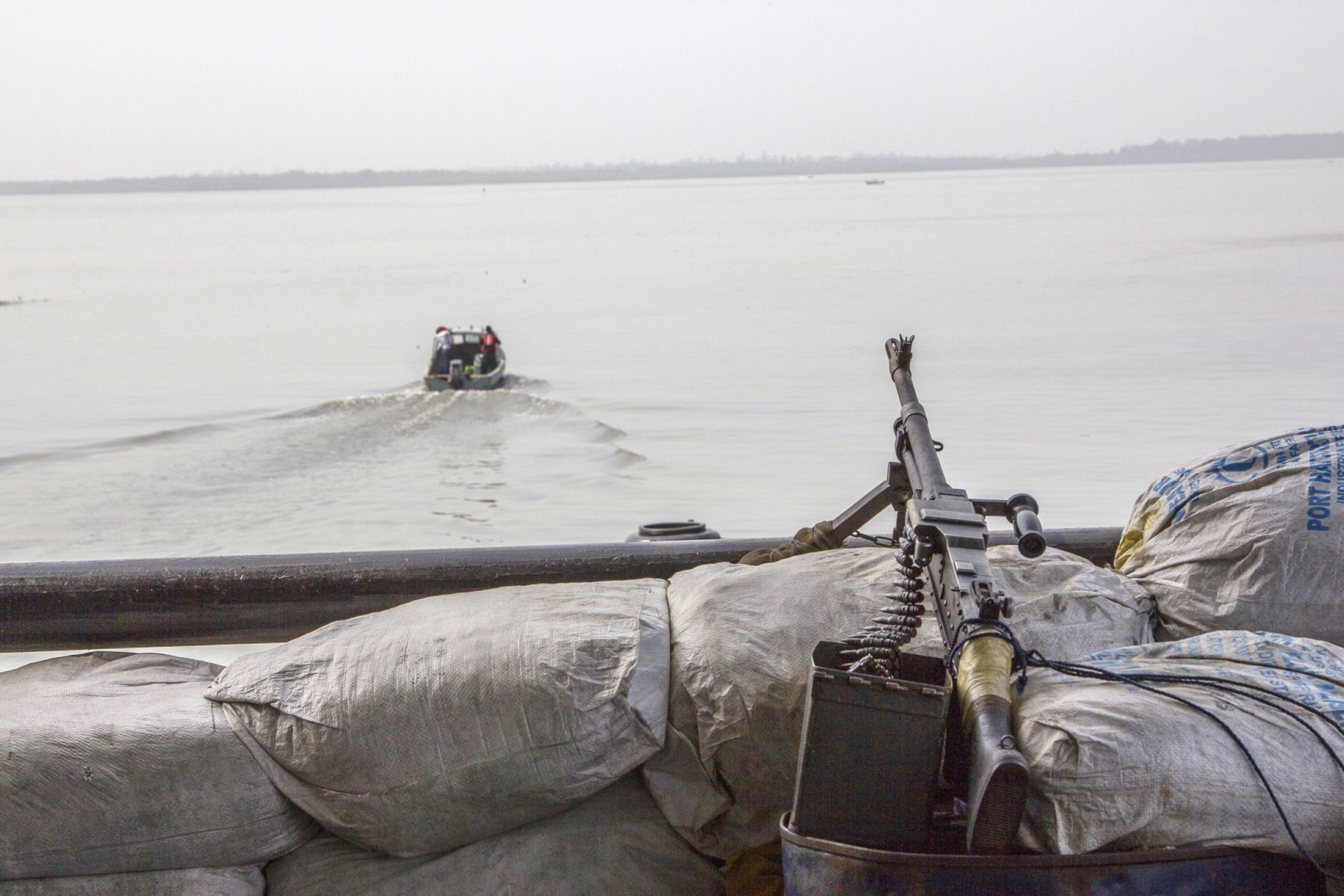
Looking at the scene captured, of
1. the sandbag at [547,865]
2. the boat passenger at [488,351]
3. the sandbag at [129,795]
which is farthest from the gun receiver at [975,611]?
the boat passenger at [488,351]

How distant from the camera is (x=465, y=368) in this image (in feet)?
53.7

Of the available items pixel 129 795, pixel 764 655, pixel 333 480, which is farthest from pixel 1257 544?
pixel 333 480

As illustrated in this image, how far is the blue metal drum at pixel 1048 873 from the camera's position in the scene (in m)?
1.69

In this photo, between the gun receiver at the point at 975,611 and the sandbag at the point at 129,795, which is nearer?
the gun receiver at the point at 975,611

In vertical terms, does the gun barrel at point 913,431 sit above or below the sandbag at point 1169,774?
above

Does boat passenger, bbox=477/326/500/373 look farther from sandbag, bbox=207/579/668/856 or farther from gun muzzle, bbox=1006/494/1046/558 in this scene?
gun muzzle, bbox=1006/494/1046/558

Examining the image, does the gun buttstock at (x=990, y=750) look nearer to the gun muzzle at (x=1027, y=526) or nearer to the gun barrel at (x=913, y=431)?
the gun muzzle at (x=1027, y=526)

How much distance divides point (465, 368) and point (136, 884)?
14.3 m

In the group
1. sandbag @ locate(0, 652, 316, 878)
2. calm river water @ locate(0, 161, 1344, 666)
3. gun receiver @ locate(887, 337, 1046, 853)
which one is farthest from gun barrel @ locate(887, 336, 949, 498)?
calm river water @ locate(0, 161, 1344, 666)

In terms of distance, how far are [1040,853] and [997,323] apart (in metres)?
20.7

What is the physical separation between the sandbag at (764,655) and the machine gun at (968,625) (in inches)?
6.6

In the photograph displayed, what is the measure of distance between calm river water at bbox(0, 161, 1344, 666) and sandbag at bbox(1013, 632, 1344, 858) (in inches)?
241

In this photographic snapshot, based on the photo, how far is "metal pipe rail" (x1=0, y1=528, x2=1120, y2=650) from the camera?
289 centimetres

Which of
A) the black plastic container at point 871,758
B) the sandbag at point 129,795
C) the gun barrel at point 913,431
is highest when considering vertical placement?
the gun barrel at point 913,431
